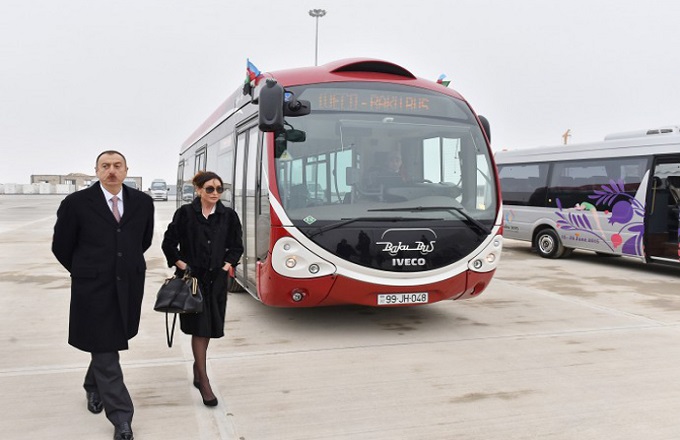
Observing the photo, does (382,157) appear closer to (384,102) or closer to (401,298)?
(384,102)

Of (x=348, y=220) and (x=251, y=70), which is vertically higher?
(x=251, y=70)

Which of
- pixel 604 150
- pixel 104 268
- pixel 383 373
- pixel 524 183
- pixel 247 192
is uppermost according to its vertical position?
pixel 604 150

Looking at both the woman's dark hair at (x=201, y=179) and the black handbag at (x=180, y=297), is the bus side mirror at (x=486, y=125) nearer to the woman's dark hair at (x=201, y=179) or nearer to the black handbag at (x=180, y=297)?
the woman's dark hair at (x=201, y=179)

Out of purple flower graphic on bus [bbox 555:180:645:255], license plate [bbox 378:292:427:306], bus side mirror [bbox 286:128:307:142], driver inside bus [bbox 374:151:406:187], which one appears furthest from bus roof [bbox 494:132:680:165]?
bus side mirror [bbox 286:128:307:142]

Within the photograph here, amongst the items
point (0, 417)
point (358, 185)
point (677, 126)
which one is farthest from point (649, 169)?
point (0, 417)

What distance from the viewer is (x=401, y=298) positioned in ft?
20.0

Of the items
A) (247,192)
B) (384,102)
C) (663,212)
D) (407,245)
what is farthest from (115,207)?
(663,212)

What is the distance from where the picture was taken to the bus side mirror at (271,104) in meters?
5.72

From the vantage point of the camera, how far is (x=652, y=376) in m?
4.91

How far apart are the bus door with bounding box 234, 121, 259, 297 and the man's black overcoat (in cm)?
283

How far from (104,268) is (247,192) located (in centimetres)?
354

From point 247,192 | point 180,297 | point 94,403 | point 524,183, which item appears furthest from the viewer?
point 524,183

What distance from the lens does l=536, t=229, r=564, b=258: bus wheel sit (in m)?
13.5

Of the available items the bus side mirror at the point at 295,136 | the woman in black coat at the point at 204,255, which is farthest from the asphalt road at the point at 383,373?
the bus side mirror at the point at 295,136
